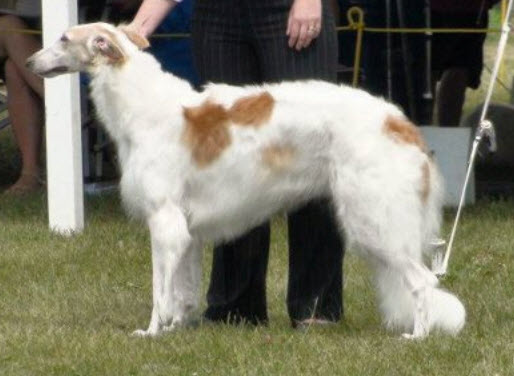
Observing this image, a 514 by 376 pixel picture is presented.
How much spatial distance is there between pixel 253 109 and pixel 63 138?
9.70ft

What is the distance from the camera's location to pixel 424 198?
5594 mm

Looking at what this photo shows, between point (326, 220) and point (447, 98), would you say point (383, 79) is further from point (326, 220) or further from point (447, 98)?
point (326, 220)

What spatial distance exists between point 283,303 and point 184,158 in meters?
1.26

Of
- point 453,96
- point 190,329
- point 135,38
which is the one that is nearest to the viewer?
point 135,38

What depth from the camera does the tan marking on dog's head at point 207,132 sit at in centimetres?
561

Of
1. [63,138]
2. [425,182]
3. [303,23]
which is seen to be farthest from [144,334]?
[63,138]

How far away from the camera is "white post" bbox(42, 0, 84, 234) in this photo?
8.21m

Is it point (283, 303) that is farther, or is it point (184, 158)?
point (283, 303)

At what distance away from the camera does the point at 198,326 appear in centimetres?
600

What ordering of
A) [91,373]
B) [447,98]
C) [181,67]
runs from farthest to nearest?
[447,98] → [181,67] → [91,373]

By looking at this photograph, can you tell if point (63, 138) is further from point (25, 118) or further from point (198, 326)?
→ point (198, 326)

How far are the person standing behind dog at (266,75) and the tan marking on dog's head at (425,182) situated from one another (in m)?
0.39

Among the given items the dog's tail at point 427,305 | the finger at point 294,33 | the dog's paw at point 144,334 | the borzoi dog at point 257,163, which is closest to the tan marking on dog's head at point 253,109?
the borzoi dog at point 257,163

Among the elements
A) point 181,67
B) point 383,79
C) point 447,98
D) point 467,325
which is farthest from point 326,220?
point 447,98
